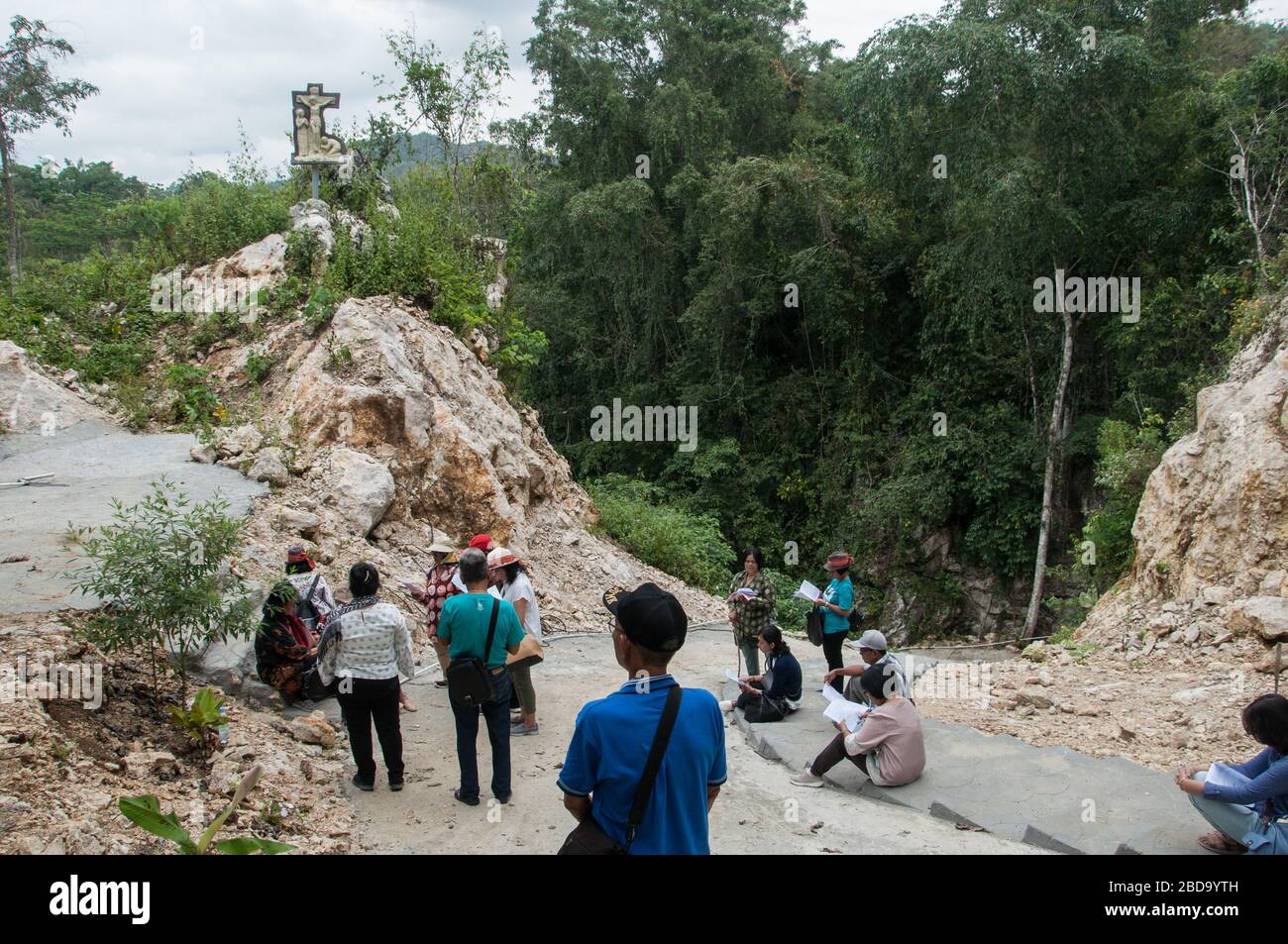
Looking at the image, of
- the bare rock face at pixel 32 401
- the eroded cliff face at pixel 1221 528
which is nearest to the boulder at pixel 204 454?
the bare rock face at pixel 32 401

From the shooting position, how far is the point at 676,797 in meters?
2.67

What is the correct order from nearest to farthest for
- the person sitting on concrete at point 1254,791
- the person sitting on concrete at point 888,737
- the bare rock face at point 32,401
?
the person sitting on concrete at point 1254,791 < the person sitting on concrete at point 888,737 < the bare rock face at point 32,401

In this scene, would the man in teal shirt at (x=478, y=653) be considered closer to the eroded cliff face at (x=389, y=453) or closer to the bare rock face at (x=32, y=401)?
the eroded cliff face at (x=389, y=453)

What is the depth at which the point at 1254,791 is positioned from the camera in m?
4.23

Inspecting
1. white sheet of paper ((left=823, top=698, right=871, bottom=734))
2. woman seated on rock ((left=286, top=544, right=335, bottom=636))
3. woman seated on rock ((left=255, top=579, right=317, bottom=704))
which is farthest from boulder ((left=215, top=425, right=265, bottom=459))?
white sheet of paper ((left=823, top=698, right=871, bottom=734))

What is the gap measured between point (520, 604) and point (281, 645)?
5.56 ft

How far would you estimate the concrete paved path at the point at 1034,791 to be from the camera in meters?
4.84

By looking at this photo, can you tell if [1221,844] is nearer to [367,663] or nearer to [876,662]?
[876,662]

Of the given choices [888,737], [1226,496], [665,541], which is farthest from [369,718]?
[665,541]

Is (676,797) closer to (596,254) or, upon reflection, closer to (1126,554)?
(1126,554)

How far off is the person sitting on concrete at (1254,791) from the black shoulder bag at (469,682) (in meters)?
3.68

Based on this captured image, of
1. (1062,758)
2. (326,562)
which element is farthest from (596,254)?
(1062,758)

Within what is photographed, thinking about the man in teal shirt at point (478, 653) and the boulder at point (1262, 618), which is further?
the boulder at point (1262, 618)
